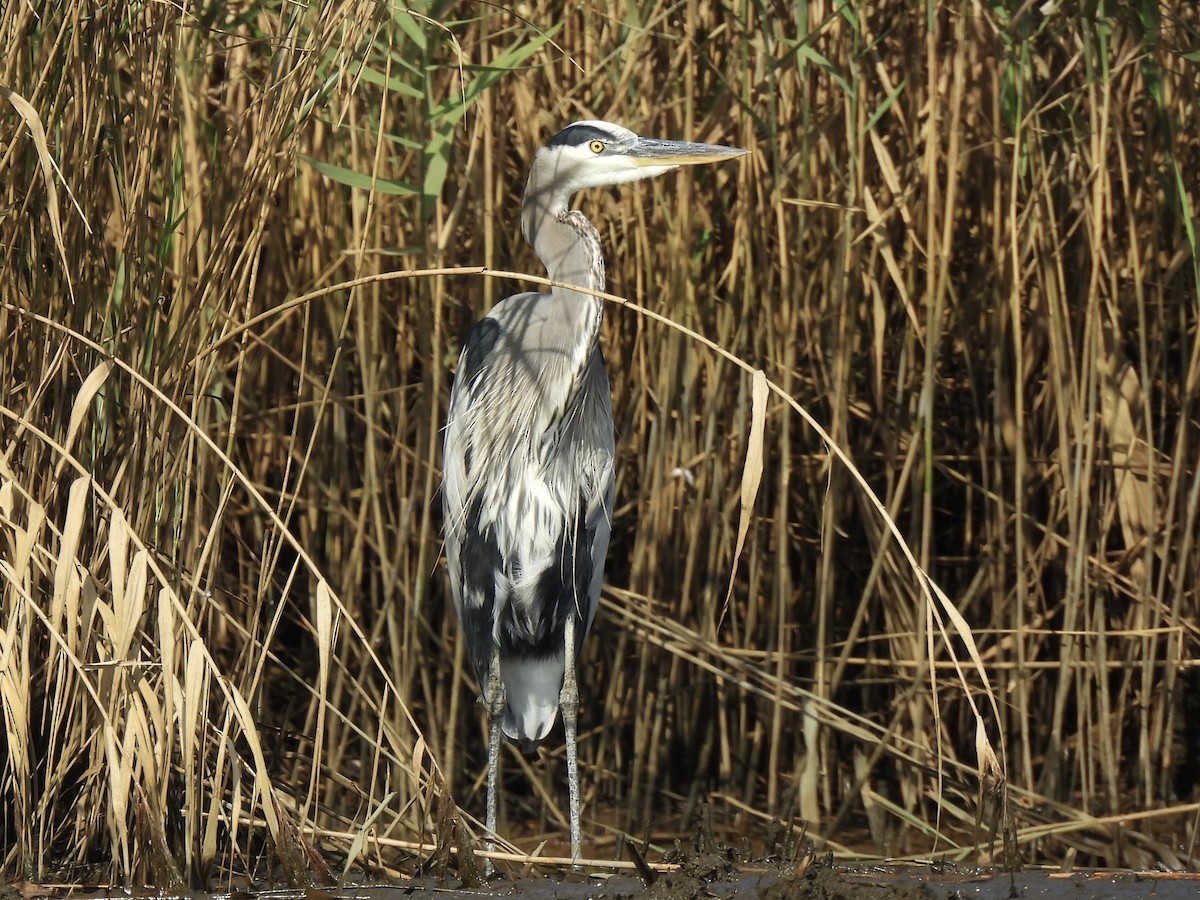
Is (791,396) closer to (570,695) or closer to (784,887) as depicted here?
(570,695)

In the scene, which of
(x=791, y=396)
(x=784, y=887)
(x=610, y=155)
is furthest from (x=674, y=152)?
(x=784, y=887)

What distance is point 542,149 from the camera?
3199 millimetres

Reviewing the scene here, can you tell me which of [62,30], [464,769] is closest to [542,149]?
[62,30]

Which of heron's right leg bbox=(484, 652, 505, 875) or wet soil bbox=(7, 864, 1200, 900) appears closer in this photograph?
wet soil bbox=(7, 864, 1200, 900)

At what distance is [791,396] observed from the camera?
120 inches

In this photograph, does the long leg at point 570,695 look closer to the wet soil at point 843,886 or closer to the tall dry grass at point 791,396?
the tall dry grass at point 791,396

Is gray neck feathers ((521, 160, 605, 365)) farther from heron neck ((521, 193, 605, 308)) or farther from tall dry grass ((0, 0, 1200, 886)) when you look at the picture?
tall dry grass ((0, 0, 1200, 886))

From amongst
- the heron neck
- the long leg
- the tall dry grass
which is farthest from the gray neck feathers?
the long leg

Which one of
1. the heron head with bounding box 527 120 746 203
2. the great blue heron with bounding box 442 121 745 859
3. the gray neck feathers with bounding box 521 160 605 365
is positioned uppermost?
the heron head with bounding box 527 120 746 203

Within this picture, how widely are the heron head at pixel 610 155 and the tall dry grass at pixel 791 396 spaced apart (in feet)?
0.44

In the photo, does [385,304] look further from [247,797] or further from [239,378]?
[247,797]

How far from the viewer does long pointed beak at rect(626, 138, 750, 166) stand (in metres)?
3.02

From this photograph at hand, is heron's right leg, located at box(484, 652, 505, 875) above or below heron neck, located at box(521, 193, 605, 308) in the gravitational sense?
below

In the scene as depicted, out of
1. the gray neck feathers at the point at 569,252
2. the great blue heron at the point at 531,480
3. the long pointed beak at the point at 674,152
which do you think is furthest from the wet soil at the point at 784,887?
the long pointed beak at the point at 674,152
